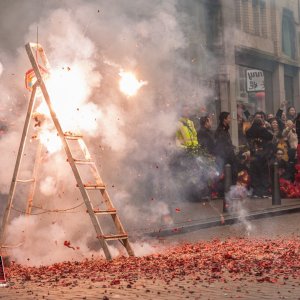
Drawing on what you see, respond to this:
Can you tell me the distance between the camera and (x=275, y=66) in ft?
75.6

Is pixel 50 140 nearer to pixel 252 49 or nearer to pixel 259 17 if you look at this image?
pixel 259 17

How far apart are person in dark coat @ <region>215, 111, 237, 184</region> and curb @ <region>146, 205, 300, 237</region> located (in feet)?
5.43

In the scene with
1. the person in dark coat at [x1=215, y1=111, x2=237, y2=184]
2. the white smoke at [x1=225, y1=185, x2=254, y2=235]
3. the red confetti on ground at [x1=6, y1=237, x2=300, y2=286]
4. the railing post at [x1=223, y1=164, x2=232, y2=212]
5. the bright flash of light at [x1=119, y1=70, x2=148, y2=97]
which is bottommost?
the red confetti on ground at [x1=6, y1=237, x2=300, y2=286]

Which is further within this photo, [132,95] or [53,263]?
[132,95]

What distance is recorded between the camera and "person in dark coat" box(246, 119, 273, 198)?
18812 mm

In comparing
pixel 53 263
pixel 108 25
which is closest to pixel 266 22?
pixel 108 25

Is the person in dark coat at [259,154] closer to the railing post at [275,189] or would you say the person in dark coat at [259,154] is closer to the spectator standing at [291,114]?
the railing post at [275,189]

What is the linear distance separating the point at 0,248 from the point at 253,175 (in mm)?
10610

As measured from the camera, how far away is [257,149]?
1903 cm

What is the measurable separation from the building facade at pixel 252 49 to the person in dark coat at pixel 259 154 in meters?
0.67

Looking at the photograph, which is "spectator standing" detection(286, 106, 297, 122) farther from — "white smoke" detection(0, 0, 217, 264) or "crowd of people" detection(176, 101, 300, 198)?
"white smoke" detection(0, 0, 217, 264)

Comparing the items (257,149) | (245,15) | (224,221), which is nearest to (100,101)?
(224,221)

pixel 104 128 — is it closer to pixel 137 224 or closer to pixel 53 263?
pixel 53 263

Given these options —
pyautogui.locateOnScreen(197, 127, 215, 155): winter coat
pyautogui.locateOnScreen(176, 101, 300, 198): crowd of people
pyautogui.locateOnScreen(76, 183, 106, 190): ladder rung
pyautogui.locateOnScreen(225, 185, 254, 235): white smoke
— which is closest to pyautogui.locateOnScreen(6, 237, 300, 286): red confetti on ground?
pyautogui.locateOnScreen(76, 183, 106, 190): ladder rung
